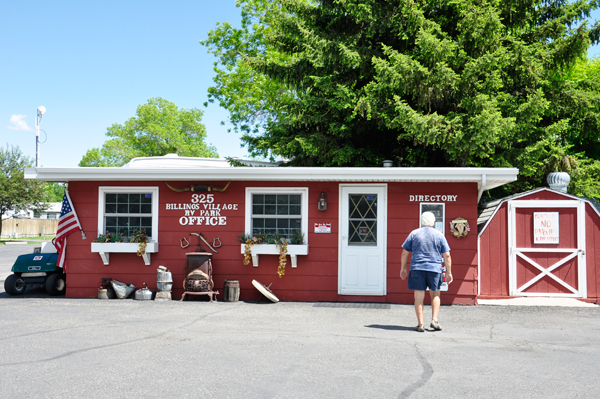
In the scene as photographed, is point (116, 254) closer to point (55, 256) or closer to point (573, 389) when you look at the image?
point (55, 256)

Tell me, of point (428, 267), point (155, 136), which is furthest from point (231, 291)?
point (155, 136)

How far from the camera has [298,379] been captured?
468 centimetres

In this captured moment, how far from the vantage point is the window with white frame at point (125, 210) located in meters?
10.3

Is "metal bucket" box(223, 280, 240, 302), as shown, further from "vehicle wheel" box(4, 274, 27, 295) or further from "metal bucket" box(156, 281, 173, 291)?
"vehicle wheel" box(4, 274, 27, 295)

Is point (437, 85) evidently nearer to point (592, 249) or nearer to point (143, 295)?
point (592, 249)

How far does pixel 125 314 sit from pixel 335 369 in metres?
4.38

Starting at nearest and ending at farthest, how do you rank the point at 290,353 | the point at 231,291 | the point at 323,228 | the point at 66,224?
the point at 290,353 < the point at 231,291 < the point at 323,228 < the point at 66,224

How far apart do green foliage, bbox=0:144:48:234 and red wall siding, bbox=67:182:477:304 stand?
23.6 meters

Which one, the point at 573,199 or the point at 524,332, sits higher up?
the point at 573,199

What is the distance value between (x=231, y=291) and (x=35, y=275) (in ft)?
13.8

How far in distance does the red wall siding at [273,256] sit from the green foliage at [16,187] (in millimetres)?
23583

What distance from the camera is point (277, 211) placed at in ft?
33.0

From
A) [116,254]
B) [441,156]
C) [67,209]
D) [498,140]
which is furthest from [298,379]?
[441,156]

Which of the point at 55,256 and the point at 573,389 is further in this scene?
the point at 55,256
